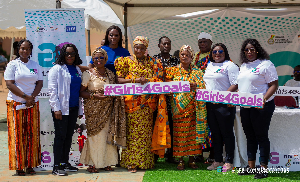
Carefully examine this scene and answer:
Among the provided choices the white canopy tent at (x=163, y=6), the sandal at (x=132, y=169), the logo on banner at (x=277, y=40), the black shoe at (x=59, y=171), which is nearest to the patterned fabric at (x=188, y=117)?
the sandal at (x=132, y=169)

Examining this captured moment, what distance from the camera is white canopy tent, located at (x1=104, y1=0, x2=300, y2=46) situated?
22.1 ft

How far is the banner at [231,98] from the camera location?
14.9ft

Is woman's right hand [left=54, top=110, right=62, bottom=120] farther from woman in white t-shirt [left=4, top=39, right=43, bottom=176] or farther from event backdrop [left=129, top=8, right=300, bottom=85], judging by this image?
event backdrop [left=129, top=8, right=300, bottom=85]

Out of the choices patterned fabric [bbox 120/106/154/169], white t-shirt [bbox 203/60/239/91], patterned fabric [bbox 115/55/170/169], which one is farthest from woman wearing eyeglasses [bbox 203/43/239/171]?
patterned fabric [bbox 120/106/154/169]

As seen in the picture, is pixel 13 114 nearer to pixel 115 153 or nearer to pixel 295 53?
pixel 115 153

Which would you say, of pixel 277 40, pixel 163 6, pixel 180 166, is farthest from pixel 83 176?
pixel 277 40

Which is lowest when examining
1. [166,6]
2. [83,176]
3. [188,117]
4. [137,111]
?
[83,176]

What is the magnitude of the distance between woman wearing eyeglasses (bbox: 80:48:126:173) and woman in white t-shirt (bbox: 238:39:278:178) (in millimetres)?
1738

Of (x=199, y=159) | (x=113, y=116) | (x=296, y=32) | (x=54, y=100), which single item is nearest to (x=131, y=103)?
(x=113, y=116)

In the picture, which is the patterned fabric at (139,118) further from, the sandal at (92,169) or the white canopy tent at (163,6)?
the white canopy tent at (163,6)

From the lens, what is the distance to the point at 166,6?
6922mm

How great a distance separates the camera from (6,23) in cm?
993

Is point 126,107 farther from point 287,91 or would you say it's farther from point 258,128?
point 287,91

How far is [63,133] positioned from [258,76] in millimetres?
2754
